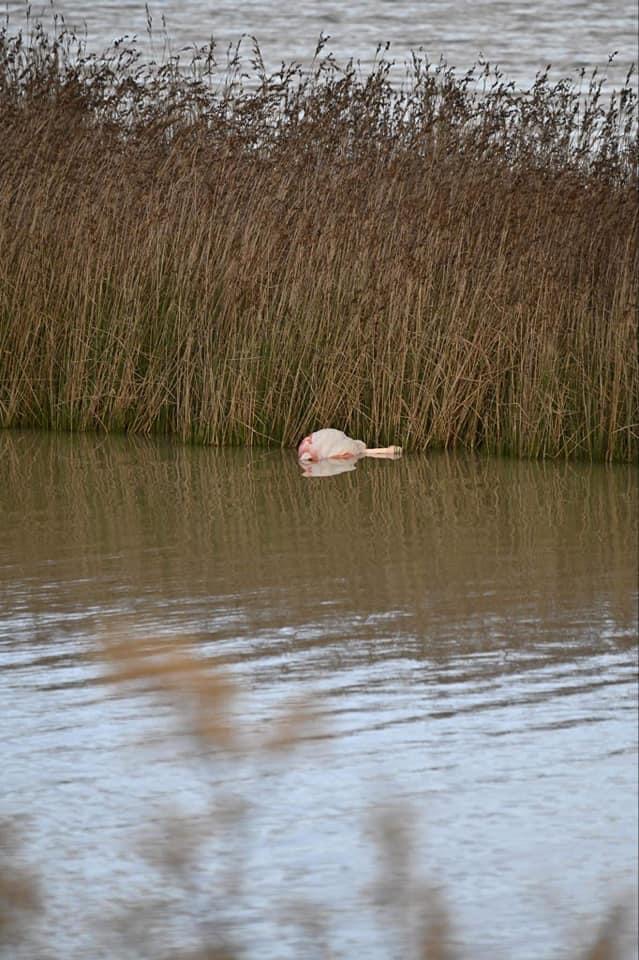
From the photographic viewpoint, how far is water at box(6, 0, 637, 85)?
1477cm

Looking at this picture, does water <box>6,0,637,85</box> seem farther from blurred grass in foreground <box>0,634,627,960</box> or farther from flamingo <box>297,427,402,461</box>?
blurred grass in foreground <box>0,634,627,960</box>

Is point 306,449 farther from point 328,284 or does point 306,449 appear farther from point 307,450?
point 328,284

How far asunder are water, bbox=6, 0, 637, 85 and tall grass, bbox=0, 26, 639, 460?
7.28m

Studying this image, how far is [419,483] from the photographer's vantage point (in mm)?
5496

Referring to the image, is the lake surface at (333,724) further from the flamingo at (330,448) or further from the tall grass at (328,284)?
the tall grass at (328,284)

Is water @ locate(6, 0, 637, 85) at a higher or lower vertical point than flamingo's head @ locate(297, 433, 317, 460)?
higher

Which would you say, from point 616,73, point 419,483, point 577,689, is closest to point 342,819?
point 577,689

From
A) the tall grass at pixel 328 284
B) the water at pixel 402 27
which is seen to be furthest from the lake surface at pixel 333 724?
the water at pixel 402 27

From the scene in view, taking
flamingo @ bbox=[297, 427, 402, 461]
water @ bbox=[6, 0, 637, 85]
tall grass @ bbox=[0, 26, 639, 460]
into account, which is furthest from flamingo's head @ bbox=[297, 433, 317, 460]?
water @ bbox=[6, 0, 637, 85]

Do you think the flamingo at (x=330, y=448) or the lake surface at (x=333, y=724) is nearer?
the lake surface at (x=333, y=724)

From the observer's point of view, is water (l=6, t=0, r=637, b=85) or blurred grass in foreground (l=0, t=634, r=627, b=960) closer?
blurred grass in foreground (l=0, t=634, r=627, b=960)

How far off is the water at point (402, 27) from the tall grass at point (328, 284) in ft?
23.9

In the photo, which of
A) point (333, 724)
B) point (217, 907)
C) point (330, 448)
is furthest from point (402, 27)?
point (217, 907)

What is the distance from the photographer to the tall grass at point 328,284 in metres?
6.10
